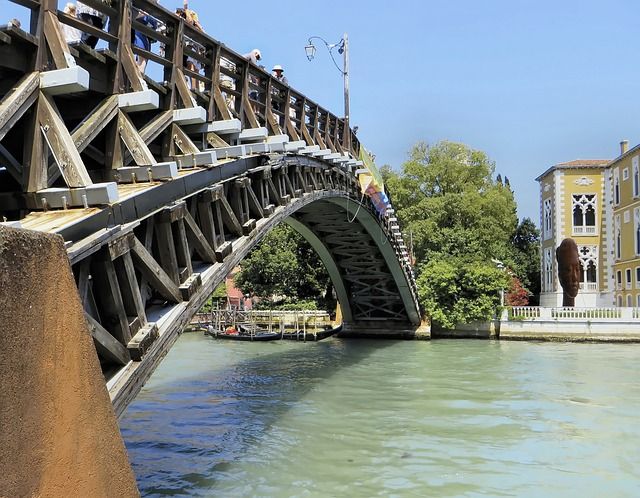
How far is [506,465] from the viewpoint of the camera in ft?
28.5

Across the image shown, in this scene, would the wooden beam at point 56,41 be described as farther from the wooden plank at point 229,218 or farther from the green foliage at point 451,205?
the green foliage at point 451,205

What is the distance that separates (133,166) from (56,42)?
1582 millimetres

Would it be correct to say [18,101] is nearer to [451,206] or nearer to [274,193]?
[274,193]

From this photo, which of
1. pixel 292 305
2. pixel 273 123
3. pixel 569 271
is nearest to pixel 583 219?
pixel 569 271

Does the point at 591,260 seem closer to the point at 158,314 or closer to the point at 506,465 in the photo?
the point at 506,465

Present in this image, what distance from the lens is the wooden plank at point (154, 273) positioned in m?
6.37

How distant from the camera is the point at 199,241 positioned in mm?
8367

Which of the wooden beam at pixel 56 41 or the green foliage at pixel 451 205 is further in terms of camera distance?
the green foliage at pixel 451 205

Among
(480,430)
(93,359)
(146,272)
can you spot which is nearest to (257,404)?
(480,430)

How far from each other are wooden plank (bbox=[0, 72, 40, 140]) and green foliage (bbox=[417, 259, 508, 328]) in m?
25.1

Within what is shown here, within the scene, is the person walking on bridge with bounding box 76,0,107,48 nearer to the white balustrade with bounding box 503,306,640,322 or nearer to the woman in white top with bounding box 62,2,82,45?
the woman in white top with bounding box 62,2,82,45

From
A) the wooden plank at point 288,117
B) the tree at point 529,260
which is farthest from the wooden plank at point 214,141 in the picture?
the tree at point 529,260

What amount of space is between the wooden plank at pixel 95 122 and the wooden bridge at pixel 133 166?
0.04 ft

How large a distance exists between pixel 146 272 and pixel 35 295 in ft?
12.8
